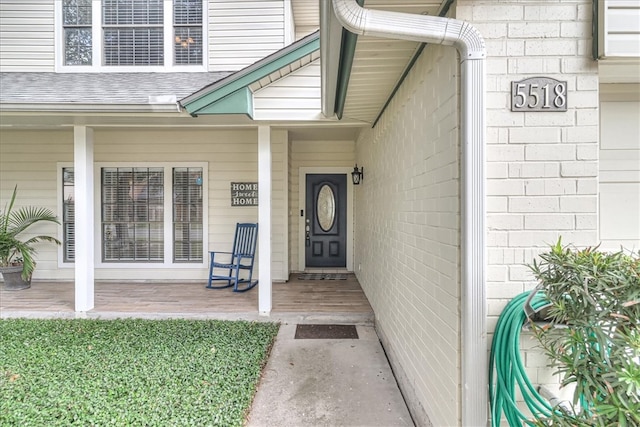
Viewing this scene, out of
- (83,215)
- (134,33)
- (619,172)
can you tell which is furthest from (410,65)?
(134,33)

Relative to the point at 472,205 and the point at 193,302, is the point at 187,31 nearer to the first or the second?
the point at 193,302

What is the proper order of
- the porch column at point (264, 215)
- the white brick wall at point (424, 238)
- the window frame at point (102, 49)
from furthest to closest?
the window frame at point (102, 49), the porch column at point (264, 215), the white brick wall at point (424, 238)

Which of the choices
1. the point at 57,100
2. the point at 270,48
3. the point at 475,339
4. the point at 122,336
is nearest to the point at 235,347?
the point at 122,336

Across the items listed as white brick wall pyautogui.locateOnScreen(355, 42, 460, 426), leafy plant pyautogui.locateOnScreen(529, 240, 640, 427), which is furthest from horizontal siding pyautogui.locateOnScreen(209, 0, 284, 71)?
leafy plant pyautogui.locateOnScreen(529, 240, 640, 427)

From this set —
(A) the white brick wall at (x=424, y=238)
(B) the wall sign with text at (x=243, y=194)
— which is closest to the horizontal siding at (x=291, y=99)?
(A) the white brick wall at (x=424, y=238)

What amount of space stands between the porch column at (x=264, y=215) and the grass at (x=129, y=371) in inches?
13.7

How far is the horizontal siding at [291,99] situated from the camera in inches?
153

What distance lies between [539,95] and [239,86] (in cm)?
283

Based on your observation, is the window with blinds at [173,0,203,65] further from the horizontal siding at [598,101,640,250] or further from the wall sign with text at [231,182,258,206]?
the horizontal siding at [598,101,640,250]

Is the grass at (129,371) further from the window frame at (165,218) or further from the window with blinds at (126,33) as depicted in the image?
the window with blinds at (126,33)

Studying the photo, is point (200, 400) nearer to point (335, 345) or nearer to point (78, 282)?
point (335, 345)

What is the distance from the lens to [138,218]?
5.92 meters

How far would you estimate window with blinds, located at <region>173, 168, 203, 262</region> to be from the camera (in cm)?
591

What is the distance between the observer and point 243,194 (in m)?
5.88
